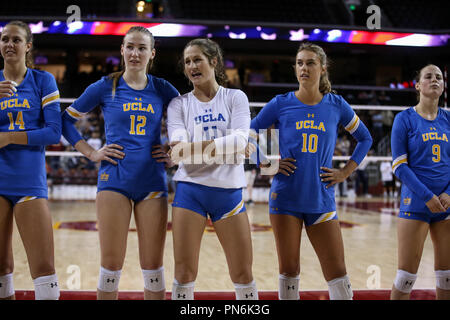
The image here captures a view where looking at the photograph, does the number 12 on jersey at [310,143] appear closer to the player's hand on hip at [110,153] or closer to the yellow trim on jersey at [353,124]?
the yellow trim on jersey at [353,124]

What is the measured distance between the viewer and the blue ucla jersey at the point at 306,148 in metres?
2.47

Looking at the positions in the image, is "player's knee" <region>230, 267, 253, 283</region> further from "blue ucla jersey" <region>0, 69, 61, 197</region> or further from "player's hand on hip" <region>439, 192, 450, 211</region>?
"player's hand on hip" <region>439, 192, 450, 211</region>

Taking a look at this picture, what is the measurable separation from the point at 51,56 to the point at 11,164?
17.0m

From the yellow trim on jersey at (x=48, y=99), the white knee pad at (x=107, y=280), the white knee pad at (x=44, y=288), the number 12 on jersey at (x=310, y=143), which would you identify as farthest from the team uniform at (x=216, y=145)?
the white knee pad at (x=44, y=288)

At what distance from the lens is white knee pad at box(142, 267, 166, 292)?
2.40 m

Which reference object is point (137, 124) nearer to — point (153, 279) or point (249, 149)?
point (249, 149)

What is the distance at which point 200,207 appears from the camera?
2.27 m

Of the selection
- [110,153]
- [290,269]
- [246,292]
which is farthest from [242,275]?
[110,153]

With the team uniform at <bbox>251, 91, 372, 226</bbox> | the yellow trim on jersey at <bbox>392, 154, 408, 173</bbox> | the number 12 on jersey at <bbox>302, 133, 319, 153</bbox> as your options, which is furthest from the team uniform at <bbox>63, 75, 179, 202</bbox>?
the yellow trim on jersey at <bbox>392, 154, 408, 173</bbox>

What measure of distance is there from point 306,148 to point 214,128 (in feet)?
1.75

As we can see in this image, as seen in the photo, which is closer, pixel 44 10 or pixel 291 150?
pixel 291 150

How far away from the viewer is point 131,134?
2393 mm
